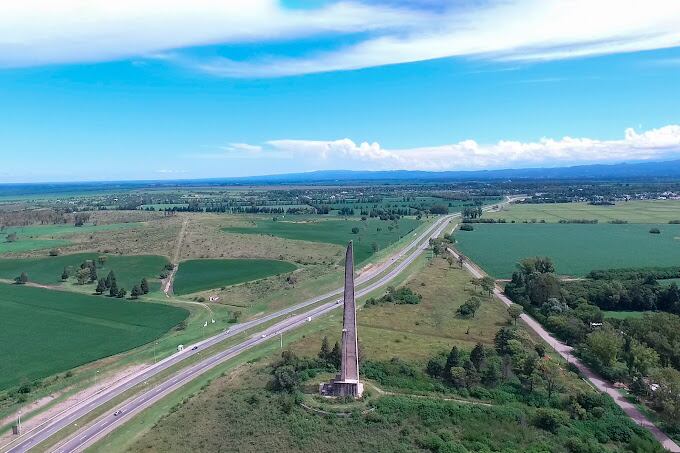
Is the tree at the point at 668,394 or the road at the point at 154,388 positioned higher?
the tree at the point at 668,394

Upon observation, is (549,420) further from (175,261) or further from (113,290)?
(175,261)

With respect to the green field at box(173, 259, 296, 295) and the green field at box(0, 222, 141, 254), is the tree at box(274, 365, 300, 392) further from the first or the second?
the green field at box(0, 222, 141, 254)

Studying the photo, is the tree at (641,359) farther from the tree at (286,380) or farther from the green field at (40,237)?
the green field at (40,237)

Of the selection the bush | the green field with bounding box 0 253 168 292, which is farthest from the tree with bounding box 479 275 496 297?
the green field with bounding box 0 253 168 292

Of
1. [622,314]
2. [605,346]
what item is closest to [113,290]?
[605,346]

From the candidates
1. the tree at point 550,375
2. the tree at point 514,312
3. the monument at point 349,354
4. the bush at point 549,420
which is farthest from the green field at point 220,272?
the bush at point 549,420

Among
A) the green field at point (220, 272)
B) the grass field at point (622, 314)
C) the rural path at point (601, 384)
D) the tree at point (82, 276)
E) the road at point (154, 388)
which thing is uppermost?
the tree at point (82, 276)
